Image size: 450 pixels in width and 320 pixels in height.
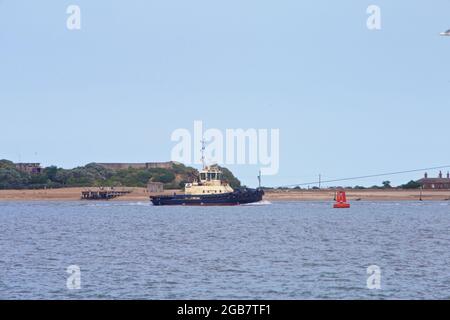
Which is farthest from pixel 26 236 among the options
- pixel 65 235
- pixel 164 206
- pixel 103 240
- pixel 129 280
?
pixel 164 206

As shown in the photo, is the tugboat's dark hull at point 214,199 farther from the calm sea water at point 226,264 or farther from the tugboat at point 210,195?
the calm sea water at point 226,264

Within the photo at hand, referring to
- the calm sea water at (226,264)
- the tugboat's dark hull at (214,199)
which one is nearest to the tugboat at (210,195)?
the tugboat's dark hull at (214,199)

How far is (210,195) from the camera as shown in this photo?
15088cm

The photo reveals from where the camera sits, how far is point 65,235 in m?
70.9

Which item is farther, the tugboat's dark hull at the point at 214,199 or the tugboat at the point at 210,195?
the tugboat at the point at 210,195

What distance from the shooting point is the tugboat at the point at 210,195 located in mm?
151375

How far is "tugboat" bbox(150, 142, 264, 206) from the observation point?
151m

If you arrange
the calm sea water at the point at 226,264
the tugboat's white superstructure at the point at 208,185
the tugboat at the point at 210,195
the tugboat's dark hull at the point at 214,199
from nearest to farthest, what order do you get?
the calm sea water at the point at 226,264 → the tugboat's dark hull at the point at 214,199 → the tugboat at the point at 210,195 → the tugboat's white superstructure at the point at 208,185

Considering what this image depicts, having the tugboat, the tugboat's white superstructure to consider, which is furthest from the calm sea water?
the tugboat's white superstructure

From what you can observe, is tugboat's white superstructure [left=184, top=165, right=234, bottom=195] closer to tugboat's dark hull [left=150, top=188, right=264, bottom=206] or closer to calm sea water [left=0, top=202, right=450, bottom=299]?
tugboat's dark hull [left=150, top=188, right=264, bottom=206]

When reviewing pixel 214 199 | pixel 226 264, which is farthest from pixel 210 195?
pixel 226 264

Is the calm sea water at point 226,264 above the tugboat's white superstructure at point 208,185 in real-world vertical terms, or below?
below

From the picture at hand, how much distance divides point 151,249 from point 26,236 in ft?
60.2
